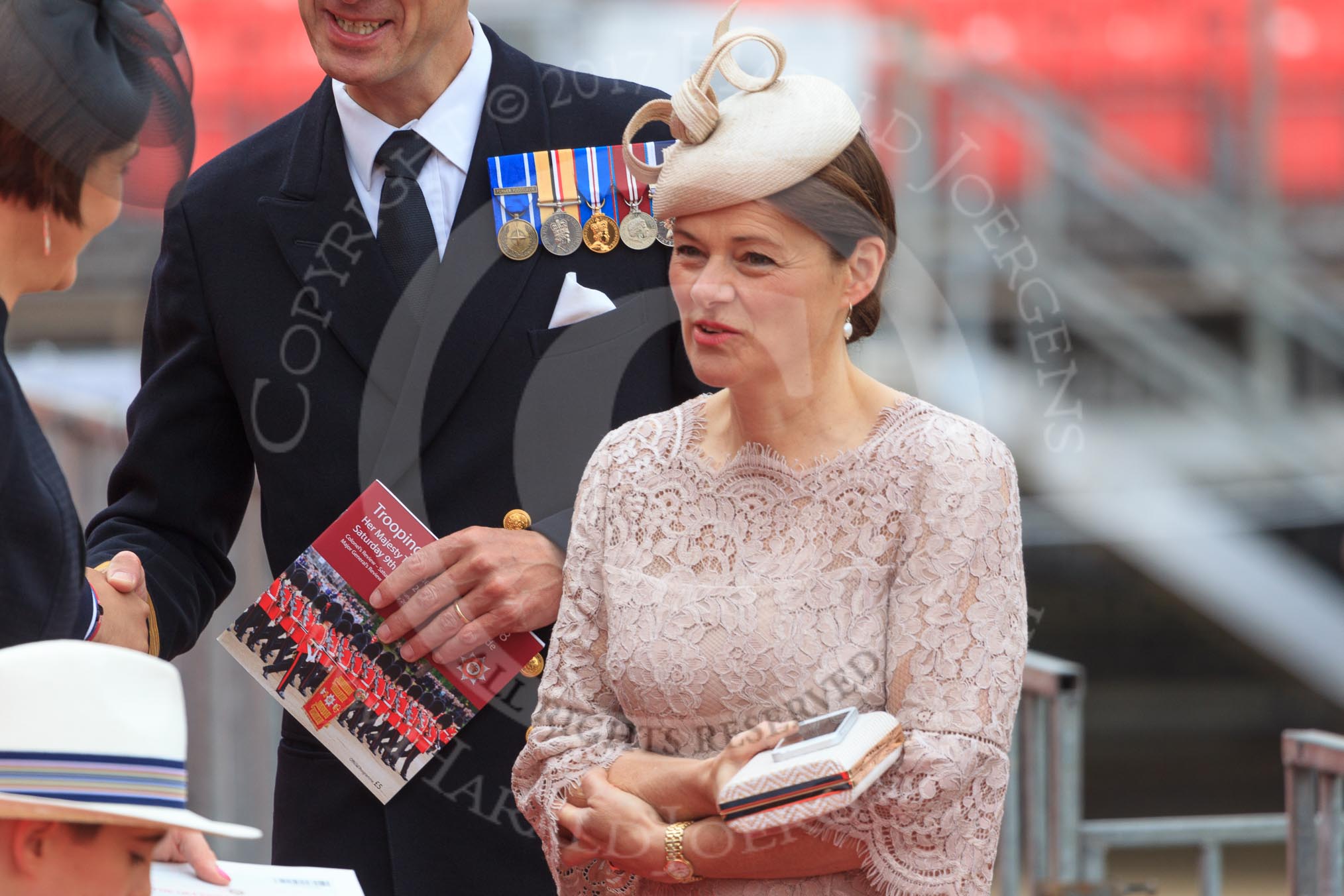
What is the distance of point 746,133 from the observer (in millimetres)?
1508

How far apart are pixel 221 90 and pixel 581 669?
232 inches

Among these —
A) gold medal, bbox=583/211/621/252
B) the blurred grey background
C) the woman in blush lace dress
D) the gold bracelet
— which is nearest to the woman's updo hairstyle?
the woman in blush lace dress

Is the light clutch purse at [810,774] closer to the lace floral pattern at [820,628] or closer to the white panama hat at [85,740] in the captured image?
the lace floral pattern at [820,628]

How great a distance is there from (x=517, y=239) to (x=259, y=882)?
79 cm

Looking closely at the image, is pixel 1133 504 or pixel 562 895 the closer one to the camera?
pixel 562 895

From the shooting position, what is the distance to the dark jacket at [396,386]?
6.19 ft

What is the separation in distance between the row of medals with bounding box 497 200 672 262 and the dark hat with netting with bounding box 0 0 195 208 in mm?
571

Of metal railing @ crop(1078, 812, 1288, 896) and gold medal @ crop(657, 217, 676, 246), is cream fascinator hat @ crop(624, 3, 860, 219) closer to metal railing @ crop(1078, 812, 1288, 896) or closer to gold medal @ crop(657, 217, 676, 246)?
gold medal @ crop(657, 217, 676, 246)

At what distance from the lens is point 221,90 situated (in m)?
6.96

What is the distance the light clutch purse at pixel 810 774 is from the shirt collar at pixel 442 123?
2.85 ft

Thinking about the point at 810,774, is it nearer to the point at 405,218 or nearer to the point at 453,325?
the point at 453,325

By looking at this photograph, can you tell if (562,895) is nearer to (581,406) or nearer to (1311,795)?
(581,406)

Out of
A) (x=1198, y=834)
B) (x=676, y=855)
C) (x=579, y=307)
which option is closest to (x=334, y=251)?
(x=579, y=307)

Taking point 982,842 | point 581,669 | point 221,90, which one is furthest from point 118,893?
point 221,90
